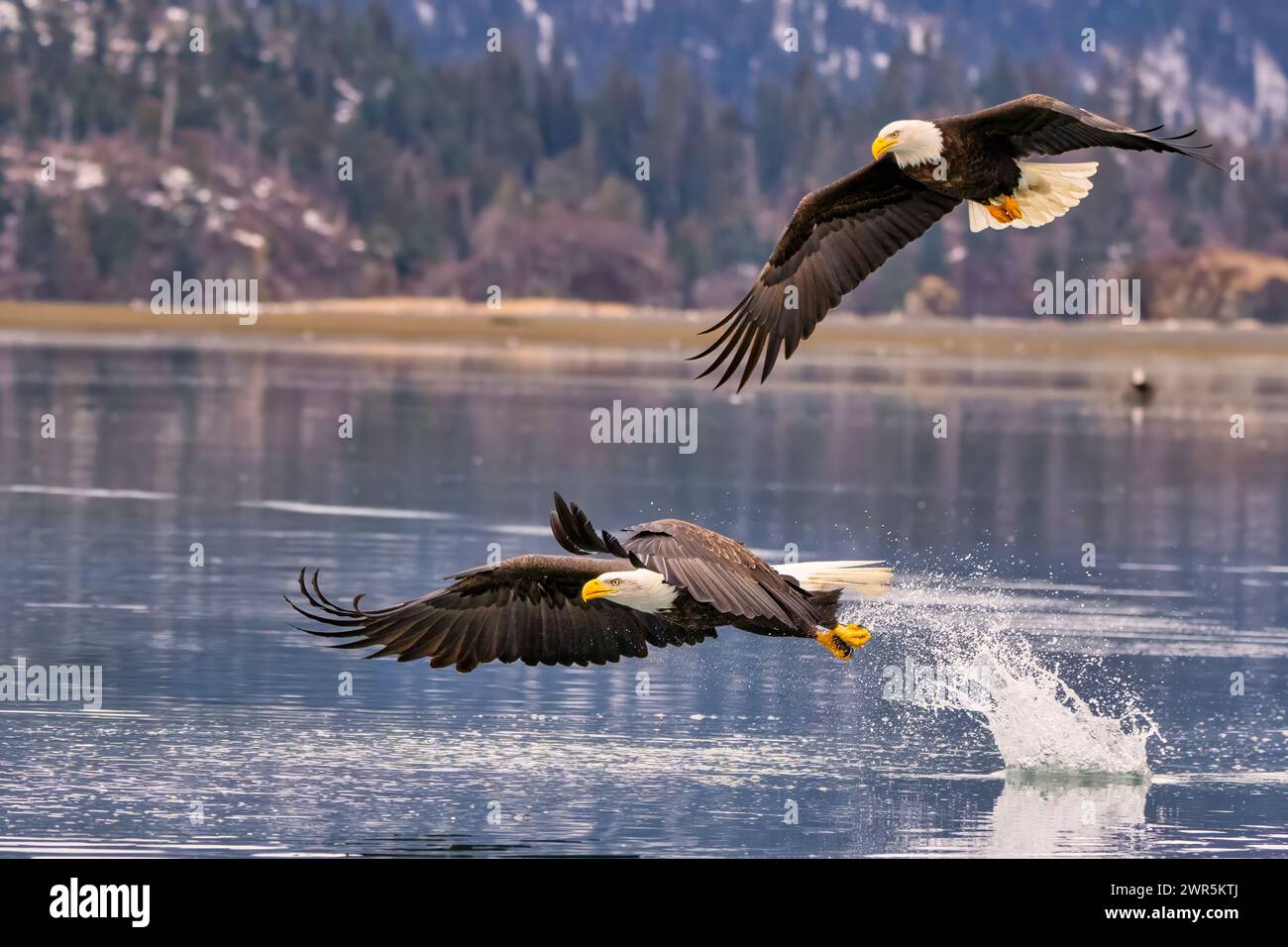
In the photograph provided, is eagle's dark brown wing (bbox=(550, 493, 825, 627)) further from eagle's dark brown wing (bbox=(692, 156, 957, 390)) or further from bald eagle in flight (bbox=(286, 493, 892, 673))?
eagle's dark brown wing (bbox=(692, 156, 957, 390))

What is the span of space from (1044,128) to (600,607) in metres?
3.54

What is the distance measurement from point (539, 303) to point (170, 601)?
351 ft

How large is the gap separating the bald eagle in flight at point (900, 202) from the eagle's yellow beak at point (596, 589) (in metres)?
2.36

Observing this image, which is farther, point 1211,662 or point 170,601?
point 170,601

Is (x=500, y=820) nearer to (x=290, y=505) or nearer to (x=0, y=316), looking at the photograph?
(x=290, y=505)

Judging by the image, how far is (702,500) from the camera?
1095 inches

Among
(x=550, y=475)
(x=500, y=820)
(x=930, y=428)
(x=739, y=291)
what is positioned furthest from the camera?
(x=739, y=291)

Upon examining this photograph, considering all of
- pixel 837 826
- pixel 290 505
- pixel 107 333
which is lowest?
pixel 837 826

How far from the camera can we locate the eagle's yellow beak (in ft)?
36.5

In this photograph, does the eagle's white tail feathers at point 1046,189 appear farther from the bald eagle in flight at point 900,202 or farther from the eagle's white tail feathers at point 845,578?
the eagle's white tail feathers at point 845,578

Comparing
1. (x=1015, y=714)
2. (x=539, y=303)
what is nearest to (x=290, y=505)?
(x=1015, y=714)

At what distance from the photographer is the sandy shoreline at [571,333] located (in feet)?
296

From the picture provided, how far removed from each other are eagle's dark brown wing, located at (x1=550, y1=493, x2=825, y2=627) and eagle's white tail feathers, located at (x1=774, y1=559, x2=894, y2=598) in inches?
19.5

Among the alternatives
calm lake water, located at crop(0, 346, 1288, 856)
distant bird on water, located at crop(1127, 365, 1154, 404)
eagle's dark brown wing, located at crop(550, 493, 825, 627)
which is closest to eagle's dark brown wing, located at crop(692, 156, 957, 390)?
calm lake water, located at crop(0, 346, 1288, 856)
